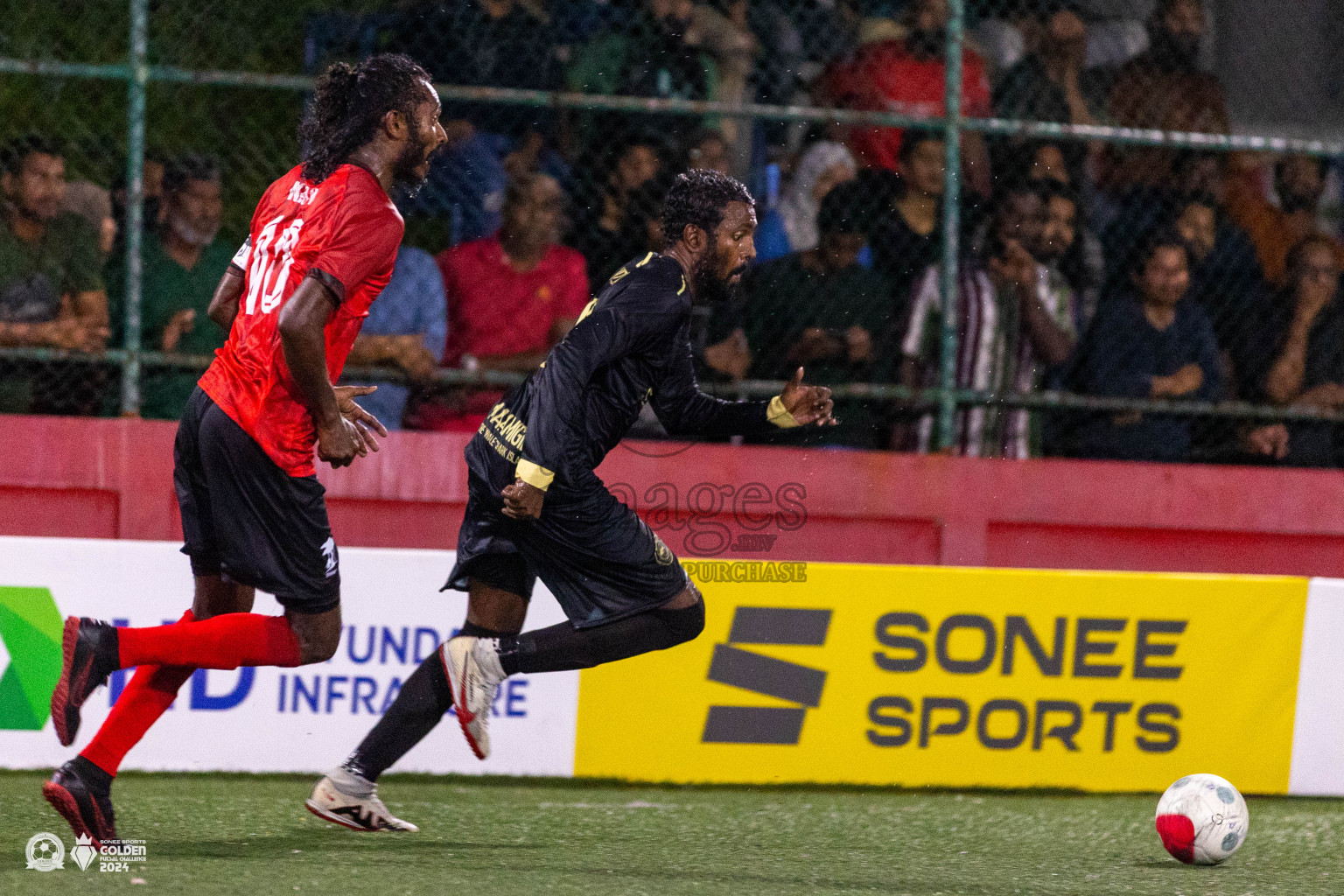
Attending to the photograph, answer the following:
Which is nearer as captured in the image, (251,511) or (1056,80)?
(251,511)

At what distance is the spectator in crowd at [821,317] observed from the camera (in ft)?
20.8

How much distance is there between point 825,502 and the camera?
6305mm

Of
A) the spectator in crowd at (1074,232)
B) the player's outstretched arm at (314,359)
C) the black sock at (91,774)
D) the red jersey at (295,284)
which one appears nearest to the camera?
the player's outstretched arm at (314,359)

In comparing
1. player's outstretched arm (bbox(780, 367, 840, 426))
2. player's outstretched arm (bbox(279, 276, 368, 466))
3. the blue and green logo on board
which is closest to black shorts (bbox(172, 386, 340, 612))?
player's outstretched arm (bbox(279, 276, 368, 466))

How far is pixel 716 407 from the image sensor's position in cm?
444

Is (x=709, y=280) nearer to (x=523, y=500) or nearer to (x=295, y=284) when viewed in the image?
(x=523, y=500)

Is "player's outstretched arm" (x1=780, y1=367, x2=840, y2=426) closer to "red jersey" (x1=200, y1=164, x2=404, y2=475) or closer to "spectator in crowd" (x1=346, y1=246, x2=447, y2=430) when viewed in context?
"red jersey" (x1=200, y1=164, x2=404, y2=475)

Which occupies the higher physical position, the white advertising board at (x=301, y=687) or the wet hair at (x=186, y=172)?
the wet hair at (x=186, y=172)

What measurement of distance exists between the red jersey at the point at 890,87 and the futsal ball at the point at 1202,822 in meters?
3.04

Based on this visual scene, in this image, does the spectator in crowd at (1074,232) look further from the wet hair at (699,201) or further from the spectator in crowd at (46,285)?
the spectator in crowd at (46,285)

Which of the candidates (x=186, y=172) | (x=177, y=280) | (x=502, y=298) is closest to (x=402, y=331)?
(x=502, y=298)

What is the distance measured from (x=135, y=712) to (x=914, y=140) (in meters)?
3.86

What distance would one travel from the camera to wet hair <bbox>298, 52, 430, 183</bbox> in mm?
3938

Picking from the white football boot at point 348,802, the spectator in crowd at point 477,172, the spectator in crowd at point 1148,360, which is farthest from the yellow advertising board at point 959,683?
the spectator in crowd at point 477,172
